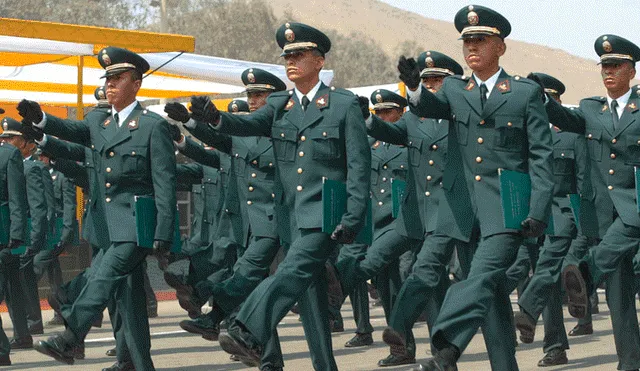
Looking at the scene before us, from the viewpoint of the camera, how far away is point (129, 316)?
9094 mm

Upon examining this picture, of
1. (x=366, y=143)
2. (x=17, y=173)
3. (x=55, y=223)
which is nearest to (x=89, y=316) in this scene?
(x=366, y=143)

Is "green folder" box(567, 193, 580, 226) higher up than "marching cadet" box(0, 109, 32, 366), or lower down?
higher up

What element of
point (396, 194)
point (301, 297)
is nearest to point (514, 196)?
→ point (301, 297)

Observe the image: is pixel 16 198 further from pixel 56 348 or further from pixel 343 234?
pixel 343 234

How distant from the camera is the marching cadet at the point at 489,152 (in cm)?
786

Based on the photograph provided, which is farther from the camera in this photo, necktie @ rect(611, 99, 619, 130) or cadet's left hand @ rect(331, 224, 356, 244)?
necktie @ rect(611, 99, 619, 130)

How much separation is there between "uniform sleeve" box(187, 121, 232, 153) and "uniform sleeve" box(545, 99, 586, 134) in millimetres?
2114

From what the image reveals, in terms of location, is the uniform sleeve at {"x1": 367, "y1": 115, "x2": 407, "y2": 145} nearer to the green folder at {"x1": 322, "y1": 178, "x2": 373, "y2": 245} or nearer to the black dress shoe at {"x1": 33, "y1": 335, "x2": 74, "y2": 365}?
the green folder at {"x1": 322, "y1": 178, "x2": 373, "y2": 245}

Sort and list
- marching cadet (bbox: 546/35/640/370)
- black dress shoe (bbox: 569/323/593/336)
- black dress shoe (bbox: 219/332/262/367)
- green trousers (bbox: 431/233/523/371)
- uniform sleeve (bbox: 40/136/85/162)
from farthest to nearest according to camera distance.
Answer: black dress shoe (bbox: 569/323/593/336), uniform sleeve (bbox: 40/136/85/162), marching cadet (bbox: 546/35/640/370), black dress shoe (bbox: 219/332/262/367), green trousers (bbox: 431/233/523/371)

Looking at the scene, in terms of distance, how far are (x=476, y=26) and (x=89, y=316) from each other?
2.95m

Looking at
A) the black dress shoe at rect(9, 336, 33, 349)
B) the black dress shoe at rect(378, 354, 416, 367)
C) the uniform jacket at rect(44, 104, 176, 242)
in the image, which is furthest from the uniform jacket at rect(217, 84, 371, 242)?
the black dress shoe at rect(9, 336, 33, 349)

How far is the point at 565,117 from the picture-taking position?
9.34 meters

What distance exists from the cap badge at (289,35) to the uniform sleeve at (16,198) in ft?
10.9

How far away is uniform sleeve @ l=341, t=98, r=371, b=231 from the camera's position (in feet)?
27.7
